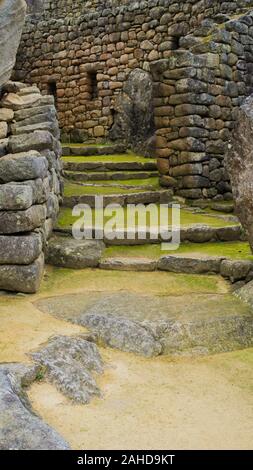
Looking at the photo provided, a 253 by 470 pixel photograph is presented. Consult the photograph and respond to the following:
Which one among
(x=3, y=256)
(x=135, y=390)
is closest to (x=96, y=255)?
(x=3, y=256)

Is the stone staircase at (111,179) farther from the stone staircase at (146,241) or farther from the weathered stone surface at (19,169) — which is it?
the weathered stone surface at (19,169)

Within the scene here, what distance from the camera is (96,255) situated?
7.70 m

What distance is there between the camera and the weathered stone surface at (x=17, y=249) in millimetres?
Result: 6438

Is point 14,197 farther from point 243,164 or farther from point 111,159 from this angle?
point 111,159

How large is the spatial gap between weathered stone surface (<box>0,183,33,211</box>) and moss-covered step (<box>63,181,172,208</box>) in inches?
133

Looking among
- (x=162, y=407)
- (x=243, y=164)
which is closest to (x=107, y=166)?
(x=243, y=164)

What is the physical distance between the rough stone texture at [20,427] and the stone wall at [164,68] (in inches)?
248

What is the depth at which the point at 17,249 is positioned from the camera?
645cm

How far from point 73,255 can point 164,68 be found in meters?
5.19

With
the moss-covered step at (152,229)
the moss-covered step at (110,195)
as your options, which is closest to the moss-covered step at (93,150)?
the moss-covered step at (110,195)

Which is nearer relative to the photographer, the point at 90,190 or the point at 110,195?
the point at 110,195
